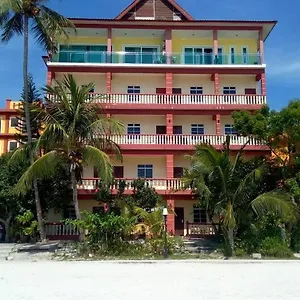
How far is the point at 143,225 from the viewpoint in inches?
850

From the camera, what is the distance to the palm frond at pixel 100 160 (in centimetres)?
2102

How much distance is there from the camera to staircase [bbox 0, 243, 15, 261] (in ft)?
69.6

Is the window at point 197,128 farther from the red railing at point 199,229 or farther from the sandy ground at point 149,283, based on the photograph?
the sandy ground at point 149,283

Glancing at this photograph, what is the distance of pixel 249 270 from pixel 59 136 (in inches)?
449

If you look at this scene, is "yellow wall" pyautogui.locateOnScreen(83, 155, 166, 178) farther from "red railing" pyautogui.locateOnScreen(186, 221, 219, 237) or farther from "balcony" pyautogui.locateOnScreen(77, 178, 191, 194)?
"red railing" pyautogui.locateOnScreen(186, 221, 219, 237)

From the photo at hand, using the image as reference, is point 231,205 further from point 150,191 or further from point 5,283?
point 5,283

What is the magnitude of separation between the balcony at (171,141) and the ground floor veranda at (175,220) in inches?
135

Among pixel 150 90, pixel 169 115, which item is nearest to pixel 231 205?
pixel 169 115

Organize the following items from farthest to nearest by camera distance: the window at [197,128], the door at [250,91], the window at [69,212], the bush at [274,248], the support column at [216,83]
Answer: the door at [250,91] → the window at [197,128] → the support column at [216,83] → the window at [69,212] → the bush at [274,248]

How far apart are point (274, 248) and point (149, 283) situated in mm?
10065

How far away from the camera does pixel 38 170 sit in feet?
69.9

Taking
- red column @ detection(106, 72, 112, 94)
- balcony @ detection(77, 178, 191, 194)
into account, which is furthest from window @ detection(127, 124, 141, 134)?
balcony @ detection(77, 178, 191, 194)

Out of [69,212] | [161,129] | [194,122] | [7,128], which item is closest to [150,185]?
[161,129]

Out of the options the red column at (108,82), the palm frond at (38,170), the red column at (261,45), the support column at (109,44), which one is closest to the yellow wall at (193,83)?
the red column at (261,45)
